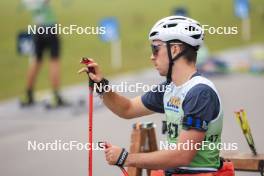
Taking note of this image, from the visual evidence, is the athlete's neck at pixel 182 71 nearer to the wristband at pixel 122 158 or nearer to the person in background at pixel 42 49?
the wristband at pixel 122 158

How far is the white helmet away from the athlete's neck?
0.14 meters

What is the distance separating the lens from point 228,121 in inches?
429

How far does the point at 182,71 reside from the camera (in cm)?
488

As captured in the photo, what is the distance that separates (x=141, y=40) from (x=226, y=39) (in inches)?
98.6

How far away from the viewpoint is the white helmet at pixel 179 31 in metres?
4.88

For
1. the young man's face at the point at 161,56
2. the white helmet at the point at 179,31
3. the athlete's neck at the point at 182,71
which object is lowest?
the athlete's neck at the point at 182,71

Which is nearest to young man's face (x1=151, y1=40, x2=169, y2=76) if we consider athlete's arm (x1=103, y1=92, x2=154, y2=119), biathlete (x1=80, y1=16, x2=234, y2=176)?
biathlete (x1=80, y1=16, x2=234, y2=176)

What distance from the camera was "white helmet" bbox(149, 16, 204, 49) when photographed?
488 centimetres

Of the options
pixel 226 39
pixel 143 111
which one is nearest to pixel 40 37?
pixel 143 111

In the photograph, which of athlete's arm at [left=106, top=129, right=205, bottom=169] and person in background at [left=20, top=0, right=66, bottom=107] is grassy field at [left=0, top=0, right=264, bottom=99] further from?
athlete's arm at [left=106, top=129, right=205, bottom=169]

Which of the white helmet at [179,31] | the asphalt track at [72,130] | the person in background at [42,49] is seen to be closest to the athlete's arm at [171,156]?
the white helmet at [179,31]

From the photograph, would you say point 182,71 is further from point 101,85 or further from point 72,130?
point 72,130

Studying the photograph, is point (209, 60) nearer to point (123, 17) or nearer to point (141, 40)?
point (141, 40)

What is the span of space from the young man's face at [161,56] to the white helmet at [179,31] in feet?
0.14
